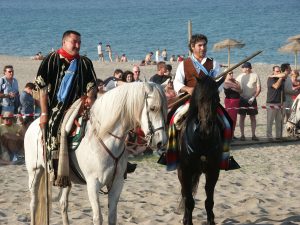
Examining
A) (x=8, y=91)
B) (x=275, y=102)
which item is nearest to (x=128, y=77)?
(x=8, y=91)

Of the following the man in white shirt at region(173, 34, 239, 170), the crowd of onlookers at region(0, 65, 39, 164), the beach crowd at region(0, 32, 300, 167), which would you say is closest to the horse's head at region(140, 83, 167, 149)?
the man in white shirt at region(173, 34, 239, 170)

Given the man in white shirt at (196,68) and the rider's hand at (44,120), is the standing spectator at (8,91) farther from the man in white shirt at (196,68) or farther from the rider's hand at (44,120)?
the rider's hand at (44,120)

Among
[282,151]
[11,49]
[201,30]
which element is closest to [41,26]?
[201,30]

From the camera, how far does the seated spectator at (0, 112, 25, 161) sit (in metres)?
13.8

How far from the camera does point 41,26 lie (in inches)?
4503

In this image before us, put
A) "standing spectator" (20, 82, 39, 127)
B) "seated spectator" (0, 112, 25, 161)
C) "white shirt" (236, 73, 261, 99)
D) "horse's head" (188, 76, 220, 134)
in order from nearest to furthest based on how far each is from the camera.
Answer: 1. "horse's head" (188, 76, 220, 134)
2. "seated spectator" (0, 112, 25, 161)
3. "standing spectator" (20, 82, 39, 127)
4. "white shirt" (236, 73, 261, 99)

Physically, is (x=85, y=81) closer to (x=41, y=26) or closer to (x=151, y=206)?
(x=151, y=206)

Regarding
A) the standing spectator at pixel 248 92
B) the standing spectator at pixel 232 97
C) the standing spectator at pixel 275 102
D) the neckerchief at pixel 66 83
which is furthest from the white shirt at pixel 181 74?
the standing spectator at pixel 275 102

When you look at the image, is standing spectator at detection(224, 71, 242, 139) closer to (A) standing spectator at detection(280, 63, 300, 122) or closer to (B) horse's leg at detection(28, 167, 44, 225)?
(A) standing spectator at detection(280, 63, 300, 122)

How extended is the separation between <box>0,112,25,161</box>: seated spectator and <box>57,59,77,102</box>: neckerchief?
21.6ft

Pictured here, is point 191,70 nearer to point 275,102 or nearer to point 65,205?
point 65,205

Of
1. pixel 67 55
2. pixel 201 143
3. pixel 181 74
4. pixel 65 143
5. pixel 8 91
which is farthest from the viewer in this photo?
pixel 8 91

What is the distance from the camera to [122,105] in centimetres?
678

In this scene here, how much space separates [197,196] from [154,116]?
4.36 meters
